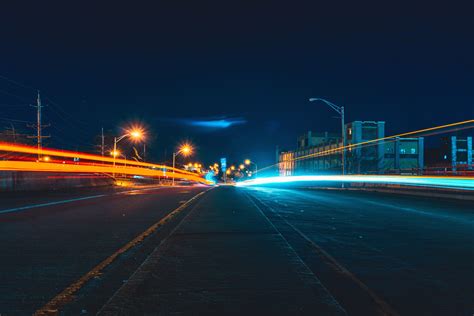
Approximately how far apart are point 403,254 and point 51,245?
23.3 ft

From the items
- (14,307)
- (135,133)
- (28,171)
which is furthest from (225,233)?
(135,133)

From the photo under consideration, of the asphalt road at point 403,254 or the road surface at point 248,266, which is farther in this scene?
the asphalt road at point 403,254

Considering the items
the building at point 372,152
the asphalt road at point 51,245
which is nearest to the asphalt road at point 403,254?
the asphalt road at point 51,245

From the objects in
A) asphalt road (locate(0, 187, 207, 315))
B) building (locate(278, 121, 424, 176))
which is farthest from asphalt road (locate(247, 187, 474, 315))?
building (locate(278, 121, 424, 176))

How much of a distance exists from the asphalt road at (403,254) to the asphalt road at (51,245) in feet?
12.6

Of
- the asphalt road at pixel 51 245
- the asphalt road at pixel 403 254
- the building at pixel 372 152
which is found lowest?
the asphalt road at pixel 403 254

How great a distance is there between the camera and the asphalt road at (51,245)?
6383 millimetres

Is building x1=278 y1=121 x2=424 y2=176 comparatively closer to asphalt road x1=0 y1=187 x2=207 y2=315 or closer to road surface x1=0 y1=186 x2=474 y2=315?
asphalt road x1=0 y1=187 x2=207 y2=315

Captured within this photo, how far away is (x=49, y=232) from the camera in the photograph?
1202 cm

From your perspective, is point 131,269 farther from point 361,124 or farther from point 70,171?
point 361,124

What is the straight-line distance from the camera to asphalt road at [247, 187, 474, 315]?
20.0ft

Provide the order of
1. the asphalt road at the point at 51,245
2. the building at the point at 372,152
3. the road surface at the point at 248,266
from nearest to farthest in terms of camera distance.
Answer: the road surface at the point at 248,266 < the asphalt road at the point at 51,245 < the building at the point at 372,152

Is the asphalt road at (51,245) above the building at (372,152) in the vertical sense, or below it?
below

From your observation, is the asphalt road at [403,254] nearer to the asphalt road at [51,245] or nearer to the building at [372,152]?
the asphalt road at [51,245]
